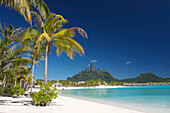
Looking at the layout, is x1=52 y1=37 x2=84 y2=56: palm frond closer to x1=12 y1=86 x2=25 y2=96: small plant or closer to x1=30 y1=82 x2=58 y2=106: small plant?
x1=30 y1=82 x2=58 y2=106: small plant

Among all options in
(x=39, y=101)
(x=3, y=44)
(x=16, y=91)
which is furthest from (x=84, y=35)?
(x=16, y=91)

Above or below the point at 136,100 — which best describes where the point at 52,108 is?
above

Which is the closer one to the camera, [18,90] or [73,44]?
[73,44]

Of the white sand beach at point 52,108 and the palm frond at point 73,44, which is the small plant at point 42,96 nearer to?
the white sand beach at point 52,108

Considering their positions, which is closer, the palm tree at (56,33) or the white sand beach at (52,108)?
the white sand beach at (52,108)

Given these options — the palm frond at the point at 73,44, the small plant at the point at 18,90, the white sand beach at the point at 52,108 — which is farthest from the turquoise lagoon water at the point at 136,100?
the small plant at the point at 18,90

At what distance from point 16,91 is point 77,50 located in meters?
8.56

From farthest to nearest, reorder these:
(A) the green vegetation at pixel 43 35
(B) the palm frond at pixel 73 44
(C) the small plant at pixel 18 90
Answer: (C) the small plant at pixel 18 90 < (B) the palm frond at pixel 73 44 < (A) the green vegetation at pixel 43 35

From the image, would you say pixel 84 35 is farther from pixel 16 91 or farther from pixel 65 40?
pixel 16 91

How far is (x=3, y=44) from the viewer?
1008 cm

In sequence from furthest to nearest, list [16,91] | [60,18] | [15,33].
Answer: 1. [16,91]
2. [15,33]
3. [60,18]

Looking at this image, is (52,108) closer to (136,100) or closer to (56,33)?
(56,33)

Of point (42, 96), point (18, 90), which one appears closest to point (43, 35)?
point (42, 96)

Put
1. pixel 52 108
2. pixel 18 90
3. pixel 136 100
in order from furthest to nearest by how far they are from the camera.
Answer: pixel 136 100 < pixel 18 90 < pixel 52 108
